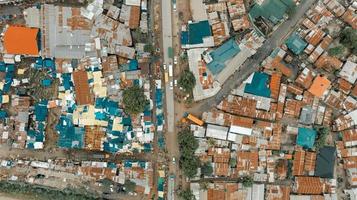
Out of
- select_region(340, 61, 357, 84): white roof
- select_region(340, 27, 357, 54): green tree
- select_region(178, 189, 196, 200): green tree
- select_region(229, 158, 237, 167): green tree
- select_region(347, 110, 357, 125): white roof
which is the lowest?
select_region(178, 189, 196, 200): green tree

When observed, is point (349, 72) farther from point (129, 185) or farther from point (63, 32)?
point (63, 32)

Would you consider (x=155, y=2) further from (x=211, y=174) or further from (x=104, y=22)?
(x=211, y=174)

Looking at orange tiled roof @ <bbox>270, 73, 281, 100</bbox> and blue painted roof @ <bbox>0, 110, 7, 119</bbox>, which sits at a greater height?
orange tiled roof @ <bbox>270, 73, 281, 100</bbox>

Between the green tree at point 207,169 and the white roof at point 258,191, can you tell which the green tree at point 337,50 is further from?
the green tree at point 207,169

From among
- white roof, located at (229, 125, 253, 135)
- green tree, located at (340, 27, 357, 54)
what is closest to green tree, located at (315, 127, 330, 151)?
white roof, located at (229, 125, 253, 135)

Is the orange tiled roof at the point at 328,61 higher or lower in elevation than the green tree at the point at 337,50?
lower

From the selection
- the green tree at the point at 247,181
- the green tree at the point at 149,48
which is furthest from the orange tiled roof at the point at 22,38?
the green tree at the point at 247,181

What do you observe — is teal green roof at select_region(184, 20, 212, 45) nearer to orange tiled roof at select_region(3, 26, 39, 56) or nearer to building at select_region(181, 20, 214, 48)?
building at select_region(181, 20, 214, 48)

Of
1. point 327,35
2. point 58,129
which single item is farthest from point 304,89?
point 58,129
